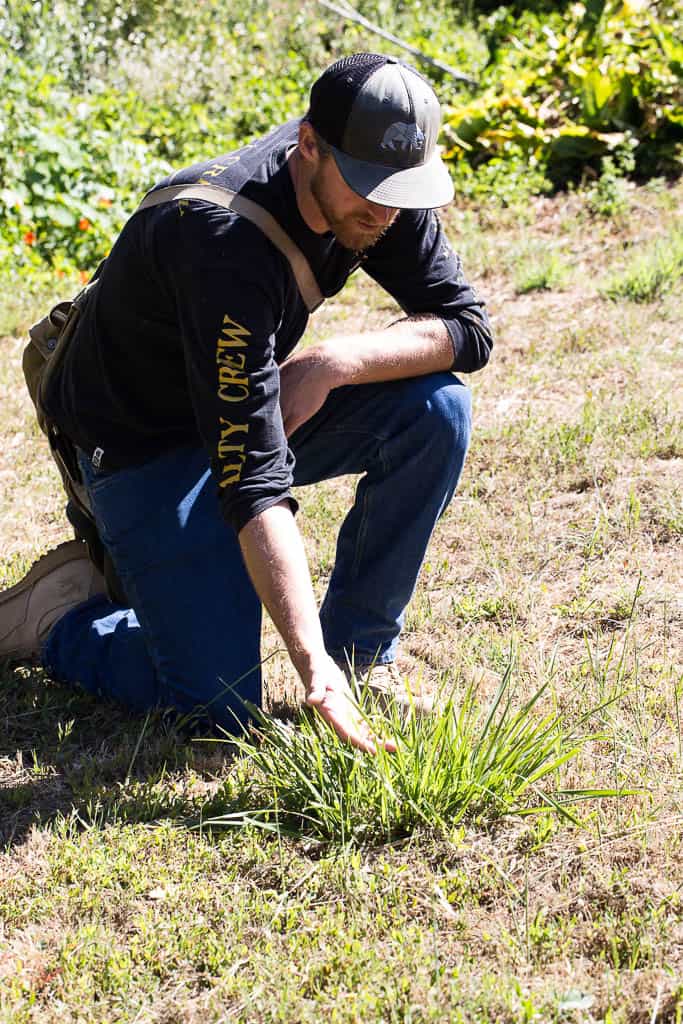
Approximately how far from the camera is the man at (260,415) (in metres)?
2.52

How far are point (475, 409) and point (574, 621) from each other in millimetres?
1546

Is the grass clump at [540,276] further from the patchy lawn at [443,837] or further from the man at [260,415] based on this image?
the man at [260,415]

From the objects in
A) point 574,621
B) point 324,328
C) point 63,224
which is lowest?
point 574,621

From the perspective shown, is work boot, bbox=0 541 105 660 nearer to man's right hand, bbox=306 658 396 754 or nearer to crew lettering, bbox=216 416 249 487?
crew lettering, bbox=216 416 249 487

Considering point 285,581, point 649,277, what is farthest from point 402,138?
point 649,277

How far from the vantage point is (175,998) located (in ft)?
7.18

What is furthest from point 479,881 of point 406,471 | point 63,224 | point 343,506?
point 63,224

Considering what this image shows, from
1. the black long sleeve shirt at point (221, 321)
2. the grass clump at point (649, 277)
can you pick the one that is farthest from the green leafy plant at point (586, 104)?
the black long sleeve shirt at point (221, 321)

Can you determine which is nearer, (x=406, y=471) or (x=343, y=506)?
(x=406, y=471)

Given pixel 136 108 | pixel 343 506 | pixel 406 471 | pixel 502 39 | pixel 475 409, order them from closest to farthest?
pixel 406 471 < pixel 343 506 < pixel 475 409 < pixel 136 108 < pixel 502 39

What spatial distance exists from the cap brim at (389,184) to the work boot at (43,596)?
145 cm

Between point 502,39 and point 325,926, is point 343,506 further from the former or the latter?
point 502,39

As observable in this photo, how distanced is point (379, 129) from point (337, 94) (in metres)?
0.12

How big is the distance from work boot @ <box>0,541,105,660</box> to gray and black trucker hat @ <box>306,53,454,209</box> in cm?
146
